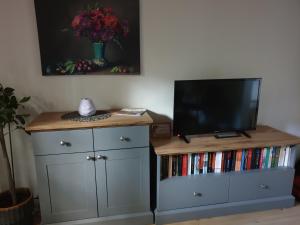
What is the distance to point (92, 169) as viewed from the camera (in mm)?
1885

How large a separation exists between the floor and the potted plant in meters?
1.28

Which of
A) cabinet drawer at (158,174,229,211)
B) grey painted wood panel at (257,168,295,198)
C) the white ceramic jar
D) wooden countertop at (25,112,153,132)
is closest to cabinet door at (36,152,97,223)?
wooden countertop at (25,112,153,132)

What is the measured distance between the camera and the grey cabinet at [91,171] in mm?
1813

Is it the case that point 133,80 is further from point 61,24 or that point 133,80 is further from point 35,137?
point 35,137

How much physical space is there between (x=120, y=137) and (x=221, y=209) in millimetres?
1128

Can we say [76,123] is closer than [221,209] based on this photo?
Yes

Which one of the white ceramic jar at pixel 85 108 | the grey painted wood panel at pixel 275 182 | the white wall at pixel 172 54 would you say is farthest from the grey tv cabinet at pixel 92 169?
the grey painted wood panel at pixel 275 182

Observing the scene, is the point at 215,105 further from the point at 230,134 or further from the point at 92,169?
the point at 92,169

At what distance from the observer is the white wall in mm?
2031

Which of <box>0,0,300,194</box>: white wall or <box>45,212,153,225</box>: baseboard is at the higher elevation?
<box>0,0,300,194</box>: white wall

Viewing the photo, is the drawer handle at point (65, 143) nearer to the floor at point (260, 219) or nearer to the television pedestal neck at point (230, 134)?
the floor at point (260, 219)

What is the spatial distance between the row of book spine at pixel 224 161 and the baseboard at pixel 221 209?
317 millimetres

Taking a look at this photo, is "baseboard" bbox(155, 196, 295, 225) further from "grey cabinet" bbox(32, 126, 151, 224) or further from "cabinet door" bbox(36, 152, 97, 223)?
"cabinet door" bbox(36, 152, 97, 223)

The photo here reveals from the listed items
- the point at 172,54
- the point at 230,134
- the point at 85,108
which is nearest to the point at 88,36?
the point at 85,108
